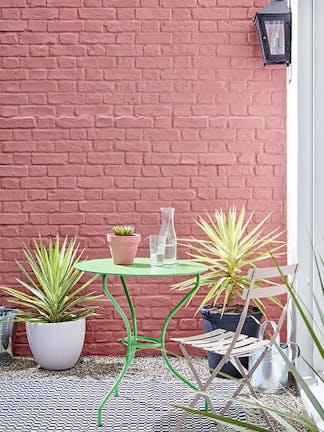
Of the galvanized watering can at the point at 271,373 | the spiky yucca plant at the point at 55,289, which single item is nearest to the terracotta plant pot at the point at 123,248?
the spiky yucca plant at the point at 55,289

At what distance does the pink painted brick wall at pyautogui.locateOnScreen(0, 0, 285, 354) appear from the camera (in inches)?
168


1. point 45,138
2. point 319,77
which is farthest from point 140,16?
point 319,77

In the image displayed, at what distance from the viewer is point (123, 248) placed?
3193 mm

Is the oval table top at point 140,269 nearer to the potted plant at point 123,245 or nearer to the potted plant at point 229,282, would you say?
the potted plant at point 123,245

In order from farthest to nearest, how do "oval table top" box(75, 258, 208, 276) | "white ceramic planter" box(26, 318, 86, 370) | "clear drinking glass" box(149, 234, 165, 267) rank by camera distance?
"white ceramic planter" box(26, 318, 86, 370) → "clear drinking glass" box(149, 234, 165, 267) → "oval table top" box(75, 258, 208, 276)

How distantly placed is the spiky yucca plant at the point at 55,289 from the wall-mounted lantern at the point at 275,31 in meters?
1.75

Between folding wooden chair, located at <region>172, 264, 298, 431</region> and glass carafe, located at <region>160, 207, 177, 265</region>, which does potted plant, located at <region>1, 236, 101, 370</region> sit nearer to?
glass carafe, located at <region>160, 207, 177, 265</region>

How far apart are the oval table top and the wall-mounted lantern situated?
1.47 metres

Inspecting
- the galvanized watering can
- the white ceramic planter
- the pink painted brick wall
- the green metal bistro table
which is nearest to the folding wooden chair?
the green metal bistro table

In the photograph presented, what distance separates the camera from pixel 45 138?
431cm

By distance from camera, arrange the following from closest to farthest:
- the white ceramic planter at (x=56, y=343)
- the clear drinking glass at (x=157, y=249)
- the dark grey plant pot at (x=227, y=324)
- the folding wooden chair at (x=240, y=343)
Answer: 1. the folding wooden chair at (x=240, y=343)
2. the clear drinking glass at (x=157, y=249)
3. the dark grey plant pot at (x=227, y=324)
4. the white ceramic planter at (x=56, y=343)

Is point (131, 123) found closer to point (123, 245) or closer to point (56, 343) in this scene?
point (123, 245)

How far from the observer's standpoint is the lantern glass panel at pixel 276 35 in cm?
377

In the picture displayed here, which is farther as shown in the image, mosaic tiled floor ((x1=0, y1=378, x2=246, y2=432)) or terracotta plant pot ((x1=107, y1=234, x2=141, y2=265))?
terracotta plant pot ((x1=107, y1=234, x2=141, y2=265))
